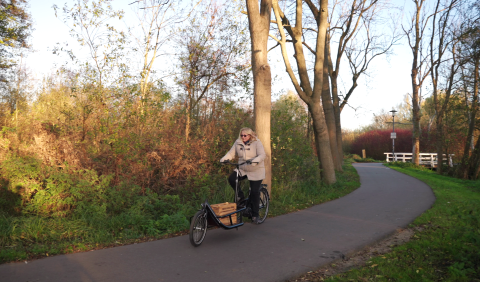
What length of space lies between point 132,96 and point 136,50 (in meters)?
3.73

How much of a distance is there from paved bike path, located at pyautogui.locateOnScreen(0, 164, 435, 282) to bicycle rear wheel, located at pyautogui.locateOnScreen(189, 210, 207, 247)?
12 centimetres

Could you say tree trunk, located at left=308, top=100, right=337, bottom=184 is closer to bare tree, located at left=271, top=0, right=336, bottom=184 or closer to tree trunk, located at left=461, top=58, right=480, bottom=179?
bare tree, located at left=271, top=0, right=336, bottom=184

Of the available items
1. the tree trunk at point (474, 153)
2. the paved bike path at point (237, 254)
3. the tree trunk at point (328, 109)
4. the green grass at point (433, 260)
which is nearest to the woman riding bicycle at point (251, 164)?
the paved bike path at point (237, 254)

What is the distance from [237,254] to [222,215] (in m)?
1.12

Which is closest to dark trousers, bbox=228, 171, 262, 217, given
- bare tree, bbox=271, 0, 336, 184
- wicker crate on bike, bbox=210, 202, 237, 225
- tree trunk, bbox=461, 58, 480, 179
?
wicker crate on bike, bbox=210, 202, 237, 225

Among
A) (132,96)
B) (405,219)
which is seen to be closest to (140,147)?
(132,96)

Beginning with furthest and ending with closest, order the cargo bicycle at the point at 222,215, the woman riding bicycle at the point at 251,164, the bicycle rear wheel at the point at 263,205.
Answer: the bicycle rear wheel at the point at 263,205, the woman riding bicycle at the point at 251,164, the cargo bicycle at the point at 222,215

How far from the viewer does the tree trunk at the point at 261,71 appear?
9.94m

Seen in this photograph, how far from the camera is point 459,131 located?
895 inches

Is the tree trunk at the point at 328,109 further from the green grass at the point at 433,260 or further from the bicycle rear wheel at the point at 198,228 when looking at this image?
the bicycle rear wheel at the point at 198,228

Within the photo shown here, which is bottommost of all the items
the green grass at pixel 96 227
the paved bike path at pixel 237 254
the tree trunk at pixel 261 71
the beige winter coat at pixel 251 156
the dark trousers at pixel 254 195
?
the paved bike path at pixel 237 254

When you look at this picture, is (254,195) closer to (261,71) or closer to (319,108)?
(261,71)

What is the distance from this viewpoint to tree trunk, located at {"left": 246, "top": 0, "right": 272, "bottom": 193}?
9938 millimetres

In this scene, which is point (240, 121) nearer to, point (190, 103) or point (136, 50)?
point (190, 103)
